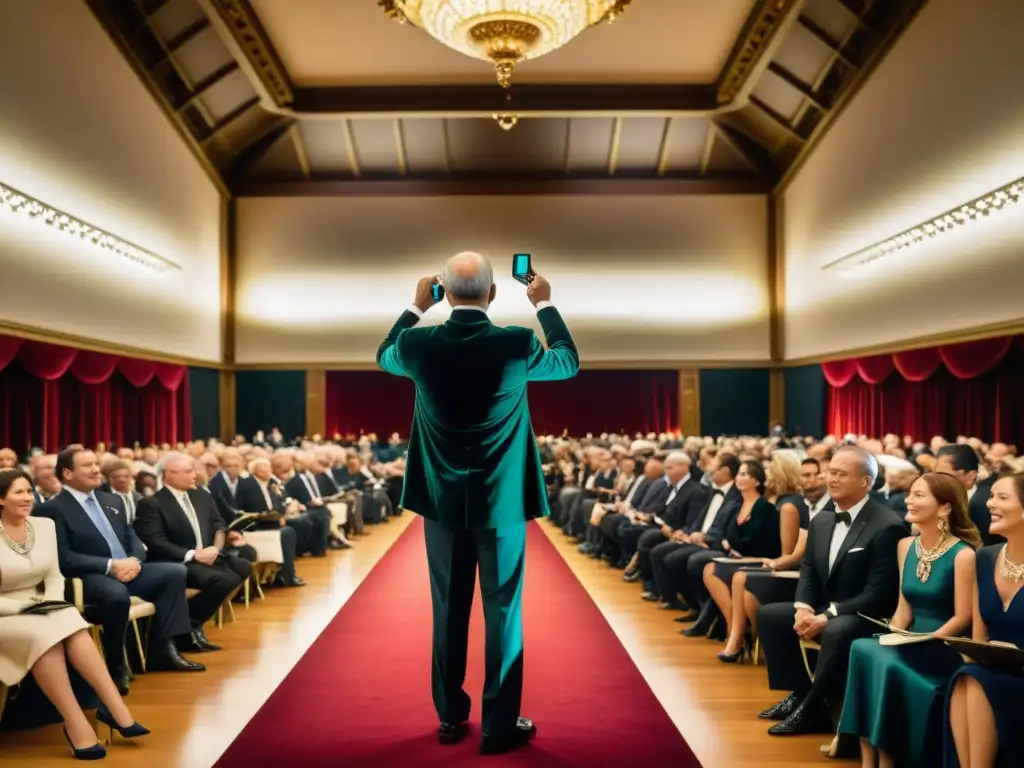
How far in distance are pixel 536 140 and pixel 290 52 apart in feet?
17.7

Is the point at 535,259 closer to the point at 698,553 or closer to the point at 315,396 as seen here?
the point at 315,396

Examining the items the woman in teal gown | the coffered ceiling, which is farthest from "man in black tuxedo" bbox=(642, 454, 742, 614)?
the coffered ceiling

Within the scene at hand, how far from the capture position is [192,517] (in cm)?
601

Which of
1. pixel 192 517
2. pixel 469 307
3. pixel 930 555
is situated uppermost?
pixel 469 307

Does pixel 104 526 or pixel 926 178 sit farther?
pixel 926 178

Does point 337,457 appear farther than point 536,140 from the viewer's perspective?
No

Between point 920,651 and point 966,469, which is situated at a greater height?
point 966,469

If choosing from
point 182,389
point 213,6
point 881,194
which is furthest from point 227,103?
point 881,194

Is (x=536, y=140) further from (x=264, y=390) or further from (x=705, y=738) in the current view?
(x=705, y=738)

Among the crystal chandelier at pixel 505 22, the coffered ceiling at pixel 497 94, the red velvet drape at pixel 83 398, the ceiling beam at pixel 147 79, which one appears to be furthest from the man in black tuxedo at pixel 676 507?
the ceiling beam at pixel 147 79

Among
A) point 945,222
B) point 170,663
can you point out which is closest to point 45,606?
point 170,663

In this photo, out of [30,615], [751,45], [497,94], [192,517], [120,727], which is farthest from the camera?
[497,94]

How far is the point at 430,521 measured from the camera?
3.72 m

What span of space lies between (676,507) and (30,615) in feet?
15.8
